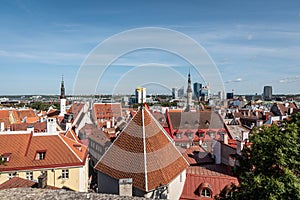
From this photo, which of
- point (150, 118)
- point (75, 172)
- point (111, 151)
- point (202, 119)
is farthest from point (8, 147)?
point (202, 119)

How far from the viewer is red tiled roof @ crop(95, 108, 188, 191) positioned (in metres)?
12.0

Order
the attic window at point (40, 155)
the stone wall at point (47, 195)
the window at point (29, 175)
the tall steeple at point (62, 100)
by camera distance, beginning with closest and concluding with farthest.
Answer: the stone wall at point (47, 195), the window at point (29, 175), the attic window at point (40, 155), the tall steeple at point (62, 100)

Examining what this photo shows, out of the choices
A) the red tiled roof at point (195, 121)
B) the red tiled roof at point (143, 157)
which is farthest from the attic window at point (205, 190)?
the red tiled roof at point (195, 121)

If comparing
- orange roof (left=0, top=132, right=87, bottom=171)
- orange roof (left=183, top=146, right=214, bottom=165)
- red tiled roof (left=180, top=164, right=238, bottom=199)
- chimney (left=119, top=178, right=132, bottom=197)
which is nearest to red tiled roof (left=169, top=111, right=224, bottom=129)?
orange roof (left=183, top=146, right=214, bottom=165)

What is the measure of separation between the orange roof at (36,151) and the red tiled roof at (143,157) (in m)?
4.80

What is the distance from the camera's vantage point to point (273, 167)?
920 cm

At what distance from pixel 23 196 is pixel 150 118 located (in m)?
7.41

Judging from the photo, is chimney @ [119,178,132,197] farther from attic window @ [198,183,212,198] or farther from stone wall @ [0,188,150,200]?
attic window @ [198,183,212,198]

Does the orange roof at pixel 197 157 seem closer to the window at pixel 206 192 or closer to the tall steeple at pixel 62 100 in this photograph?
the window at pixel 206 192

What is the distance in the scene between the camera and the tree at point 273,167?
809 cm

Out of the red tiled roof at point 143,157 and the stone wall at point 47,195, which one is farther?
the red tiled roof at point 143,157

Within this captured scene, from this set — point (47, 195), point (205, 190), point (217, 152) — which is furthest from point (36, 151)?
point (217, 152)

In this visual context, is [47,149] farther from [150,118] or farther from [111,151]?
[150,118]

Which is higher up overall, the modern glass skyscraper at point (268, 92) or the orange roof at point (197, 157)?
the modern glass skyscraper at point (268, 92)
